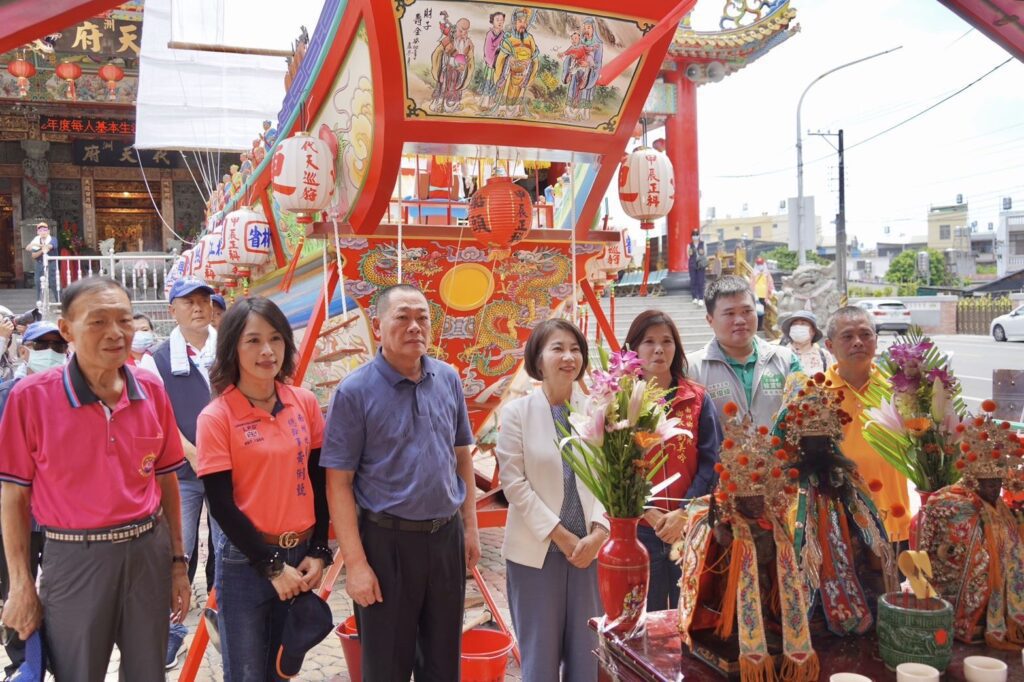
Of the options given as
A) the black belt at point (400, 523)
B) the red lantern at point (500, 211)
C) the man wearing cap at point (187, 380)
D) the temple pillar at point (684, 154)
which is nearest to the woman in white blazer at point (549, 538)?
the black belt at point (400, 523)

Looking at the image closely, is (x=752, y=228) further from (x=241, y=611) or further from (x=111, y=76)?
(x=241, y=611)

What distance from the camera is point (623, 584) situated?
5.75 ft

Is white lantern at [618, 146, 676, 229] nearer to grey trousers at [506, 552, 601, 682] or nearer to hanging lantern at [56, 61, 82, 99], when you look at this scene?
grey trousers at [506, 552, 601, 682]

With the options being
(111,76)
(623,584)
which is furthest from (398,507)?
(111,76)

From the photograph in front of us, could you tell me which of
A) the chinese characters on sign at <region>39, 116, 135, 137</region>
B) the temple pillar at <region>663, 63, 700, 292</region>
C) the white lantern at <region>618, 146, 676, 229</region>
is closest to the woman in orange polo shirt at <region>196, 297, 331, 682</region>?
the white lantern at <region>618, 146, 676, 229</region>

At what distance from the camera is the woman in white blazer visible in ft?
7.95

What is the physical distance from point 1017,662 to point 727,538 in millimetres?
608

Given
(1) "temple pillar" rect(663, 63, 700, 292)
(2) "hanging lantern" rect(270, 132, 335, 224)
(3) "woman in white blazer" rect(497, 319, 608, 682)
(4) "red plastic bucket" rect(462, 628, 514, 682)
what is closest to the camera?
(3) "woman in white blazer" rect(497, 319, 608, 682)

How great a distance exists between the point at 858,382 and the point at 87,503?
7.87ft

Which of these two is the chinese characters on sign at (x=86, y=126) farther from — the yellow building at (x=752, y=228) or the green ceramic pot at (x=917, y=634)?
the yellow building at (x=752, y=228)

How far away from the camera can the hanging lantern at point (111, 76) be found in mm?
14023

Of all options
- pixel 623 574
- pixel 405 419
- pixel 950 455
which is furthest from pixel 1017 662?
pixel 405 419

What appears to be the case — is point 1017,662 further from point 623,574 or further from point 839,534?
point 623,574

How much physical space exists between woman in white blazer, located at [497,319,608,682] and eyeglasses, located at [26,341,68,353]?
7.53ft
